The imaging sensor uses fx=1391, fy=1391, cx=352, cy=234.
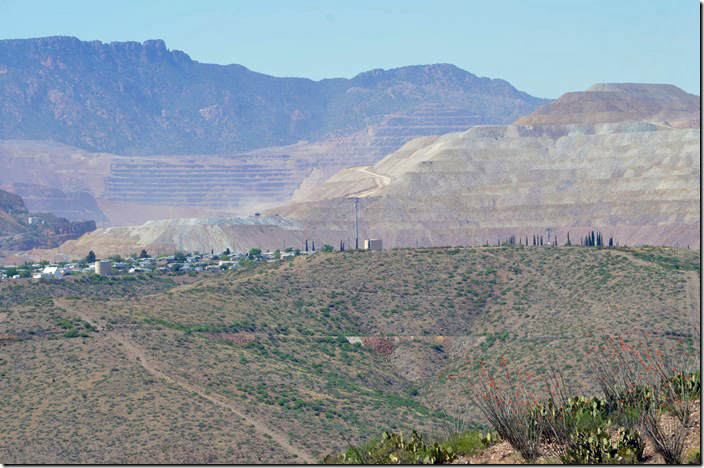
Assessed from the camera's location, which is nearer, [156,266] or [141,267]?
[141,267]

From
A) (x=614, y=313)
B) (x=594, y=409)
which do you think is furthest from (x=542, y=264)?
(x=594, y=409)

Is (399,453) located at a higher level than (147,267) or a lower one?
higher

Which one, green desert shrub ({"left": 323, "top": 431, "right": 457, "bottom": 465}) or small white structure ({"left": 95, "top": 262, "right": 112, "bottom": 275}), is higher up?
green desert shrub ({"left": 323, "top": 431, "right": 457, "bottom": 465})

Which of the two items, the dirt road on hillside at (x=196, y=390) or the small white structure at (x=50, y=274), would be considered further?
the small white structure at (x=50, y=274)

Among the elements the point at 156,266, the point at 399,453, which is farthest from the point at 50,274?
the point at 399,453

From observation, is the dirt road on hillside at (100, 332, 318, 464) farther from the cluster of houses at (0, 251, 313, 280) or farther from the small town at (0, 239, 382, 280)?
the cluster of houses at (0, 251, 313, 280)

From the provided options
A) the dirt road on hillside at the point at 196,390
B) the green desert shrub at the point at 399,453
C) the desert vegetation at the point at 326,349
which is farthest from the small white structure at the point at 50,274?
the green desert shrub at the point at 399,453

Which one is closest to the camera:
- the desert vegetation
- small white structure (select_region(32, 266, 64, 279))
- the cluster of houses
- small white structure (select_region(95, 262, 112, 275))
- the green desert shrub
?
the green desert shrub

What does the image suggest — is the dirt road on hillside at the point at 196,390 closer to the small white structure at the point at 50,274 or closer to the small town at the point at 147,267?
the small town at the point at 147,267

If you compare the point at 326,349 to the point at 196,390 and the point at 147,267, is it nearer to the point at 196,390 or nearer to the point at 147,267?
the point at 196,390

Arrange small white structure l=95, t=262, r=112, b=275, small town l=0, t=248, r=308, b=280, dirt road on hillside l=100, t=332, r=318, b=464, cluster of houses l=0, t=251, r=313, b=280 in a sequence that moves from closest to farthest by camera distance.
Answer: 1. dirt road on hillside l=100, t=332, r=318, b=464
2. small white structure l=95, t=262, r=112, b=275
3. small town l=0, t=248, r=308, b=280
4. cluster of houses l=0, t=251, r=313, b=280

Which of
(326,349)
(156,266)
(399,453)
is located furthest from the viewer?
(156,266)

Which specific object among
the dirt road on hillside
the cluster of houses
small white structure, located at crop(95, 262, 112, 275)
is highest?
the dirt road on hillside

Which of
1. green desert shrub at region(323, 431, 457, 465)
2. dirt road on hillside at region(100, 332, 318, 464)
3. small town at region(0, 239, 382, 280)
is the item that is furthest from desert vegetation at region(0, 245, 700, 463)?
small town at region(0, 239, 382, 280)
